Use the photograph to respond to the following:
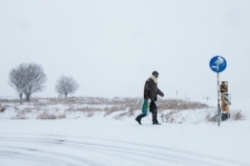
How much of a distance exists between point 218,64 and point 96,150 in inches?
202

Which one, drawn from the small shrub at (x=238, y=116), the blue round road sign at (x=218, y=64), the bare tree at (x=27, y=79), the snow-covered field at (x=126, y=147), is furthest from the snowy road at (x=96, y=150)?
the bare tree at (x=27, y=79)

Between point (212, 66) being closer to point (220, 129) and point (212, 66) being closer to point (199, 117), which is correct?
point (220, 129)

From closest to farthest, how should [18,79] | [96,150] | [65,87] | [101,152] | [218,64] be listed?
[101,152] → [96,150] → [218,64] → [18,79] → [65,87]

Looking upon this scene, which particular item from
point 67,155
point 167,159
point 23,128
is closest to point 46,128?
point 23,128

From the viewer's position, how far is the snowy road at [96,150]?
5758 mm

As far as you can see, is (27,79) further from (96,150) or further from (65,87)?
(96,150)

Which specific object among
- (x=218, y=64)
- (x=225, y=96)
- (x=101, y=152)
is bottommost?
(x=101, y=152)

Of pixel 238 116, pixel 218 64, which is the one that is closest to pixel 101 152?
pixel 218 64

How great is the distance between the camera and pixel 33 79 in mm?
50875

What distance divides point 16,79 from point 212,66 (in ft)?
153

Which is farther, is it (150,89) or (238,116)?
(238,116)

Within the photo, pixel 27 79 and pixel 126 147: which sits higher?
pixel 27 79

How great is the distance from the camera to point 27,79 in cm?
5022

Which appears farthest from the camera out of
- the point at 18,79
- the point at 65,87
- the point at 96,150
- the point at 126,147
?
the point at 65,87
